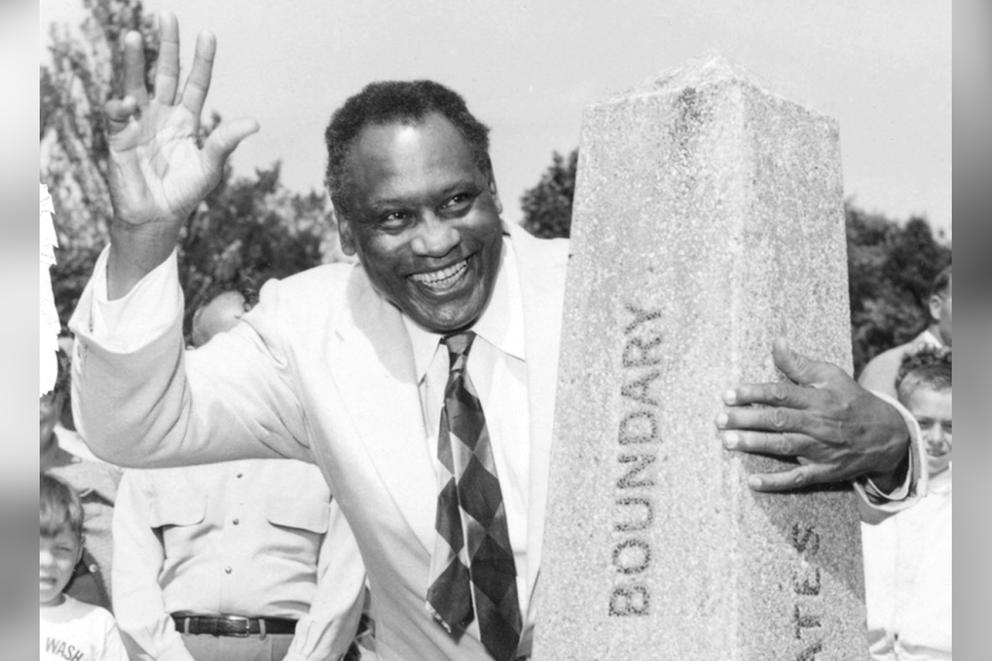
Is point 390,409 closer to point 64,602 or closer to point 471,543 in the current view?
point 471,543

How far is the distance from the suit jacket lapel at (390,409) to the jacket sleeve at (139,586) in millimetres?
1656

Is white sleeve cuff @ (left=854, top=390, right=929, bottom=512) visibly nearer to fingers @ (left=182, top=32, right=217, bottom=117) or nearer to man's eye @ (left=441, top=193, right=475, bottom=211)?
man's eye @ (left=441, top=193, right=475, bottom=211)

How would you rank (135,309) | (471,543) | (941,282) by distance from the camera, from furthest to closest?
(941,282)
(471,543)
(135,309)

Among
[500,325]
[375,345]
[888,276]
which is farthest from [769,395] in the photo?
[888,276]

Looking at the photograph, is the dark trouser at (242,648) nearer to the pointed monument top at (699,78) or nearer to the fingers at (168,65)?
the fingers at (168,65)

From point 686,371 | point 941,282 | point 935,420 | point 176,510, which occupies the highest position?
point 941,282

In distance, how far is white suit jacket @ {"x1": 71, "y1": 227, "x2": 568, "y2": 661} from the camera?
3.25 metres

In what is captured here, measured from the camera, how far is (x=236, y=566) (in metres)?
4.77

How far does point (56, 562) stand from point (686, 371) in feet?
9.73

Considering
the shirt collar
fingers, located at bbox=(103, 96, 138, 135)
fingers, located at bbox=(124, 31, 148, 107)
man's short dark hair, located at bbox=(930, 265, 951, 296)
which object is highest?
fingers, located at bbox=(124, 31, 148, 107)

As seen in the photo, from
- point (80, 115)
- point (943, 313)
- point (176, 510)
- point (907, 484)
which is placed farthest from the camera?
point (80, 115)

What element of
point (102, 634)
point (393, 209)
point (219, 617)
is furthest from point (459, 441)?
point (102, 634)

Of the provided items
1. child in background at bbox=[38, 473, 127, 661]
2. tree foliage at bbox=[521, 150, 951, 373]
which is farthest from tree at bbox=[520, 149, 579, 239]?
child in background at bbox=[38, 473, 127, 661]

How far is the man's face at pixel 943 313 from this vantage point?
4980 millimetres
